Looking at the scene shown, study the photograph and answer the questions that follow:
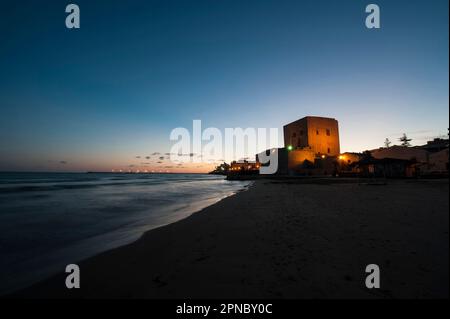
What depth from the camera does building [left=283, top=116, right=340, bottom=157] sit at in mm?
56844

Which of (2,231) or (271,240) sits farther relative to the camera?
(2,231)

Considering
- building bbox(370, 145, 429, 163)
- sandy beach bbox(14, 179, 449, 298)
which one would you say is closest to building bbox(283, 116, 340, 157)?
building bbox(370, 145, 429, 163)

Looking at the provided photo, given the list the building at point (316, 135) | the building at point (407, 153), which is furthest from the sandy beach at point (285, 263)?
the building at point (316, 135)

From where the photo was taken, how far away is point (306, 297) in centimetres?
278

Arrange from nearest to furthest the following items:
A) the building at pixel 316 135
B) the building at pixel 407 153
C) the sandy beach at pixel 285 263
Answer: the sandy beach at pixel 285 263, the building at pixel 407 153, the building at pixel 316 135

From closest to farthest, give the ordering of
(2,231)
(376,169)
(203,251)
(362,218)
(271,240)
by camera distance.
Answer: (203,251)
(271,240)
(362,218)
(2,231)
(376,169)

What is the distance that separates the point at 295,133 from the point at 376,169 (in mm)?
36888

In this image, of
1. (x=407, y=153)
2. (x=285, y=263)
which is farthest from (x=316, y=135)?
(x=285, y=263)

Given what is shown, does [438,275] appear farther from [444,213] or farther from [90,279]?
[90,279]

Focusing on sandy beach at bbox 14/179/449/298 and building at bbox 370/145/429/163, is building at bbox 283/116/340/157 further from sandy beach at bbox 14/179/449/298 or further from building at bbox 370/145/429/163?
sandy beach at bbox 14/179/449/298

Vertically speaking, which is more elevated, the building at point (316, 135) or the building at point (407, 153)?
the building at point (316, 135)

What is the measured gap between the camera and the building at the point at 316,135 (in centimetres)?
5684

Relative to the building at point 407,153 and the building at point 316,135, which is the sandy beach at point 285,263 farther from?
the building at point 316,135
